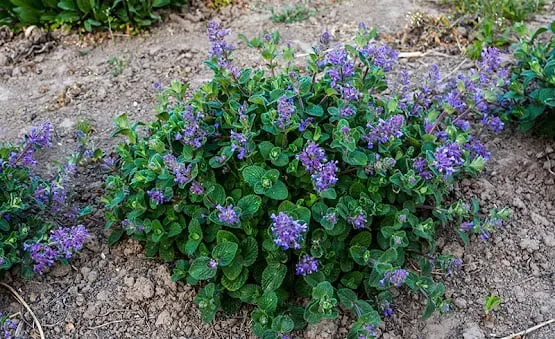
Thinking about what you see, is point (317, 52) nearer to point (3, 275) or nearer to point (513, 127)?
point (513, 127)

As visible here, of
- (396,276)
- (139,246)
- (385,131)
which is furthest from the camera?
(139,246)

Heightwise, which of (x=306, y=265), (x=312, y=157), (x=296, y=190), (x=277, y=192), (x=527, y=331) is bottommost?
(x=527, y=331)

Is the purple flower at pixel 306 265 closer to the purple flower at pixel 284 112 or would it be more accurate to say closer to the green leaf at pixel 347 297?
the green leaf at pixel 347 297

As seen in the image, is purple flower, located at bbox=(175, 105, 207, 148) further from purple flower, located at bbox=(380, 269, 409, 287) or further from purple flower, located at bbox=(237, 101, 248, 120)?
purple flower, located at bbox=(380, 269, 409, 287)

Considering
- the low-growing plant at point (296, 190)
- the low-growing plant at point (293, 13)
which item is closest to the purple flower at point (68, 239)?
the low-growing plant at point (296, 190)

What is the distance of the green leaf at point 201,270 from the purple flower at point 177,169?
0.30 meters

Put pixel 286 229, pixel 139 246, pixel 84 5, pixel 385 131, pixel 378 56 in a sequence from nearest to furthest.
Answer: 1. pixel 286 229
2. pixel 385 131
3. pixel 378 56
4. pixel 139 246
5. pixel 84 5

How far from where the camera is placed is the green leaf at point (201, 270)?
8.13ft

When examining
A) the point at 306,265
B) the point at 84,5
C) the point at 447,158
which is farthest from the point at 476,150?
the point at 84,5

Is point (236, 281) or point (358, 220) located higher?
point (358, 220)

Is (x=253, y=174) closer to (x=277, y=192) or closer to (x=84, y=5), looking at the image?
(x=277, y=192)

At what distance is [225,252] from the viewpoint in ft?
8.17

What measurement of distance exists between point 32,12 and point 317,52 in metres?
2.52

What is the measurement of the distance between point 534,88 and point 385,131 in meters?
1.28
